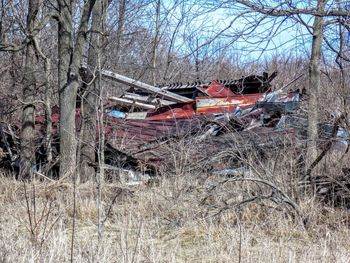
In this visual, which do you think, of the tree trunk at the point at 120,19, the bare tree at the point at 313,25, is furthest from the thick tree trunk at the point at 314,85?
the tree trunk at the point at 120,19

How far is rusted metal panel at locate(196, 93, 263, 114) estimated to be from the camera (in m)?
12.2

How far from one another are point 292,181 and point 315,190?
0.31m

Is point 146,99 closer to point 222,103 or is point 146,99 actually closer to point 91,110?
point 222,103

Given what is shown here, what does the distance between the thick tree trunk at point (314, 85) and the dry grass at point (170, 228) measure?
34.4 inches

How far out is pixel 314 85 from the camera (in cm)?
822

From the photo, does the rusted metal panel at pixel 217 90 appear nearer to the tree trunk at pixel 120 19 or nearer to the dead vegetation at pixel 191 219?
the tree trunk at pixel 120 19

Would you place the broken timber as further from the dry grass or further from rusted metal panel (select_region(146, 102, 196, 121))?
the dry grass

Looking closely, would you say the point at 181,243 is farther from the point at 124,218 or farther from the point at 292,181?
the point at 292,181

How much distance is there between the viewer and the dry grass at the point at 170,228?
442 cm

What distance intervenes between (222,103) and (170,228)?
273 inches

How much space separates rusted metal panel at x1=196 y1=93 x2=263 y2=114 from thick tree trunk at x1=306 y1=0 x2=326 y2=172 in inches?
144

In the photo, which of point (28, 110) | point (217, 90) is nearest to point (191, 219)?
point (28, 110)

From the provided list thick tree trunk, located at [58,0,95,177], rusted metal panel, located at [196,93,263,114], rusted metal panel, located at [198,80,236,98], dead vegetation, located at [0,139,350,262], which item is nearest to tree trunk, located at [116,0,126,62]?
thick tree trunk, located at [58,0,95,177]

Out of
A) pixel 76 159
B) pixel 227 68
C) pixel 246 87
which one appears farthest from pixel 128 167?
pixel 227 68
